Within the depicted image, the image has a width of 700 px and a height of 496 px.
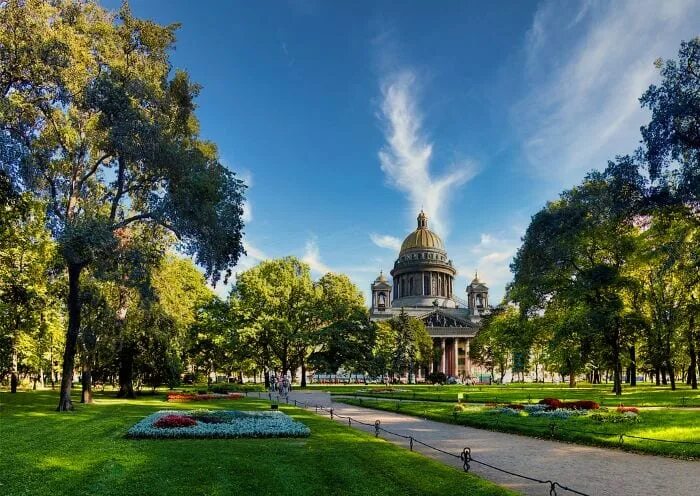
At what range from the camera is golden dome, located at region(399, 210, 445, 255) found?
145 m

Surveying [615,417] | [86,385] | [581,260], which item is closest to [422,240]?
[581,260]

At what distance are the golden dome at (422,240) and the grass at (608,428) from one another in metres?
117

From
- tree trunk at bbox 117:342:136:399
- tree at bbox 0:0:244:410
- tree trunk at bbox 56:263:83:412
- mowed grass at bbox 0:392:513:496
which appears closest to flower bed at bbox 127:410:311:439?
mowed grass at bbox 0:392:513:496

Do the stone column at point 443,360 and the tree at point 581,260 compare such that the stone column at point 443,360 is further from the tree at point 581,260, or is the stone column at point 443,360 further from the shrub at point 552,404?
the shrub at point 552,404

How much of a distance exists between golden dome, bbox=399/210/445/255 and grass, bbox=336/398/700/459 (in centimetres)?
11744

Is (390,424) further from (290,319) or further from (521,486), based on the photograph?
(290,319)

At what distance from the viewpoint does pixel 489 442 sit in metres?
19.8

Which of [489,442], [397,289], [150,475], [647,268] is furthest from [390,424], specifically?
[397,289]

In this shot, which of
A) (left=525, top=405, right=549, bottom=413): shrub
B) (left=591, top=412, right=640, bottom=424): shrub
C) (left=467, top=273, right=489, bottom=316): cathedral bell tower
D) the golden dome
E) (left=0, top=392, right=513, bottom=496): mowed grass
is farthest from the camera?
the golden dome

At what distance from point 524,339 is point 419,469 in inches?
1783

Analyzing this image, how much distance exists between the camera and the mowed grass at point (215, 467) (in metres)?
11.7

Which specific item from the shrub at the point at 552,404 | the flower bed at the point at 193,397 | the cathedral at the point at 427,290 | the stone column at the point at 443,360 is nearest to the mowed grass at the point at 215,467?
the shrub at the point at 552,404

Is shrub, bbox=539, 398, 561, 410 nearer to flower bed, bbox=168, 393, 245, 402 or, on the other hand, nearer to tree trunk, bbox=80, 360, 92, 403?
flower bed, bbox=168, 393, 245, 402

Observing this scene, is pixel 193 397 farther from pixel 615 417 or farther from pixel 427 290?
pixel 427 290
